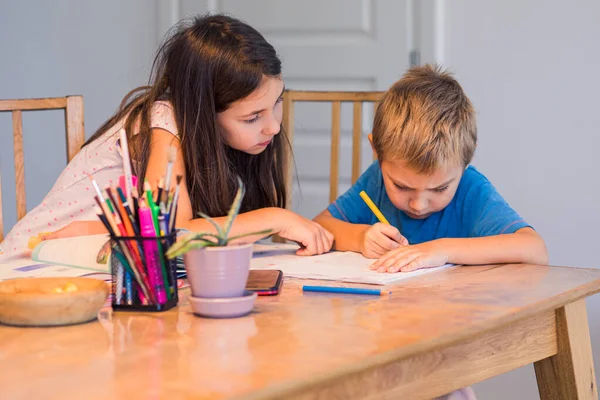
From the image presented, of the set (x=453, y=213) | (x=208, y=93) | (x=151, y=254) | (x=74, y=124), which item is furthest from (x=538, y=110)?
(x=151, y=254)

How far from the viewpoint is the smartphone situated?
3.55 feet

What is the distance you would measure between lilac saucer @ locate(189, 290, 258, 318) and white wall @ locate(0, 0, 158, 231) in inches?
100

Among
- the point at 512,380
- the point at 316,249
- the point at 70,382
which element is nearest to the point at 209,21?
the point at 316,249

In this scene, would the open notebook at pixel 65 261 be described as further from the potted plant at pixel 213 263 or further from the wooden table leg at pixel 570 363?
the wooden table leg at pixel 570 363

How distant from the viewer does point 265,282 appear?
1125mm

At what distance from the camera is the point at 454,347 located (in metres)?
0.96

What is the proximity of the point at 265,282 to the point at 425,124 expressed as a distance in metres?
0.49

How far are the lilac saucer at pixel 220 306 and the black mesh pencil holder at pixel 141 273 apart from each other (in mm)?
51

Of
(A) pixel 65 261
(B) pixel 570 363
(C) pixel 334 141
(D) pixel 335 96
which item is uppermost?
(D) pixel 335 96

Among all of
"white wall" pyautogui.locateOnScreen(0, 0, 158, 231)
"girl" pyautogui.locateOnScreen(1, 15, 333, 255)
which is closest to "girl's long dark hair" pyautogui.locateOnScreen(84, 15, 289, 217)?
"girl" pyautogui.locateOnScreen(1, 15, 333, 255)

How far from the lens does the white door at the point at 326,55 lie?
277cm

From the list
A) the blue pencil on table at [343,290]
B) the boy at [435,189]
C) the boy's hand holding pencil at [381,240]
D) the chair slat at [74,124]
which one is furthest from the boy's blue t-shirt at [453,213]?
the chair slat at [74,124]

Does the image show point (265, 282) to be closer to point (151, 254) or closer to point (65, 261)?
point (151, 254)

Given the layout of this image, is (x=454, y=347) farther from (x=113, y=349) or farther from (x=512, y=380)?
(x=512, y=380)
